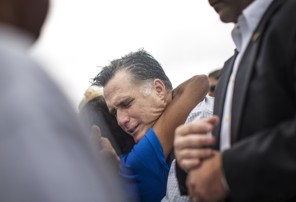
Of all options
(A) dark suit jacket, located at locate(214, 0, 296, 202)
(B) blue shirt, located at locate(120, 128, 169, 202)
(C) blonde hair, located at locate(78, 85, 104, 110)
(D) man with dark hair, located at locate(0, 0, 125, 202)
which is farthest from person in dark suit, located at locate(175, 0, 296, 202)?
(C) blonde hair, located at locate(78, 85, 104, 110)

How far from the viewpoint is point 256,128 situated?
1.43 m

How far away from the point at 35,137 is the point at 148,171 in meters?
1.81

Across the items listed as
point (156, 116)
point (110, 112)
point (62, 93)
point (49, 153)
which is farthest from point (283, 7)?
point (110, 112)

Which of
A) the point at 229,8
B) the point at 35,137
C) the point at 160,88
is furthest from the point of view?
the point at 160,88

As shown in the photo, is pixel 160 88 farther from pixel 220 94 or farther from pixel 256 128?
pixel 256 128

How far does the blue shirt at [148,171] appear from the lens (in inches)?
102

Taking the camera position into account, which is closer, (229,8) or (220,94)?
(220,94)

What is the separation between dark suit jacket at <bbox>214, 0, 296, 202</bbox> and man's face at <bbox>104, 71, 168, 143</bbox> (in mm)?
1542

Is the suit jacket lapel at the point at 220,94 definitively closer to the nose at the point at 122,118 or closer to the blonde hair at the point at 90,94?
the nose at the point at 122,118

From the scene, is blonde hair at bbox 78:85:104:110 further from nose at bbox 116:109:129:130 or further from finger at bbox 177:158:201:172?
Answer: finger at bbox 177:158:201:172

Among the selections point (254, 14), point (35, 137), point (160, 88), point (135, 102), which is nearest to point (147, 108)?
point (135, 102)

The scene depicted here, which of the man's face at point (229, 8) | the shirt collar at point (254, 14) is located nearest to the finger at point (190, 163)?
the shirt collar at point (254, 14)

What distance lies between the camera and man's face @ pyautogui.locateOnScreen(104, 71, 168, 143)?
10.0ft

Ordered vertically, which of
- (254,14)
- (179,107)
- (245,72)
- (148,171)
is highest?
(254,14)
